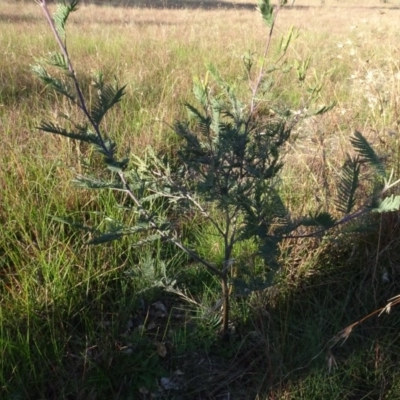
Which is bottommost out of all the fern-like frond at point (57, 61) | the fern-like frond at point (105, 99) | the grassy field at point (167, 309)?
the grassy field at point (167, 309)

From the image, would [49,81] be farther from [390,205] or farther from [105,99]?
[390,205]

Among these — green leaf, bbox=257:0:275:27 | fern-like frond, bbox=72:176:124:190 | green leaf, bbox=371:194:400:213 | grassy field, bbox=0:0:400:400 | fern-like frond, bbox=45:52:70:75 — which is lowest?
grassy field, bbox=0:0:400:400

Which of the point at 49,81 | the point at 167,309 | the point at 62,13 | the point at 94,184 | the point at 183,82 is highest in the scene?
the point at 62,13

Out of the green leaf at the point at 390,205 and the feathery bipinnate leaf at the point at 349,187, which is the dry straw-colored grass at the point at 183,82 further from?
the green leaf at the point at 390,205

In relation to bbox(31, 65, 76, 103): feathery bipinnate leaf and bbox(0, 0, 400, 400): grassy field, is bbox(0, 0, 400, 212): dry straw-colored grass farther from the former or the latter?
bbox(31, 65, 76, 103): feathery bipinnate leaf

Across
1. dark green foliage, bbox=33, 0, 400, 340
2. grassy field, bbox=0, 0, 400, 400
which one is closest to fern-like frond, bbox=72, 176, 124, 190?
dark green foliage, bbox=33, 0, 400, 340

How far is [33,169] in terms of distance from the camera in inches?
82.0

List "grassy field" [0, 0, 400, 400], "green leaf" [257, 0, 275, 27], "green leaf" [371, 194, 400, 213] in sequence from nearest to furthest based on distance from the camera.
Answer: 1. "green leaf" [371, 194, 400, 213]
2. "green leaf" [257, 0, 275, 27]
3. "grassy field" [0, 0, 400, 400]

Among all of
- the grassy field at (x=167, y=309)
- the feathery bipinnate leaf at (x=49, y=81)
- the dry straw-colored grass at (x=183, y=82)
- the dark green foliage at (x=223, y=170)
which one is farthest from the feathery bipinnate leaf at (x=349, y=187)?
the feathery bipinnate leaf at (x=49, y=81)

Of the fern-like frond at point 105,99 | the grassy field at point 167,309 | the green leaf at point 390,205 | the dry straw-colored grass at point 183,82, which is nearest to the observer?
the green leaf at point 390,205

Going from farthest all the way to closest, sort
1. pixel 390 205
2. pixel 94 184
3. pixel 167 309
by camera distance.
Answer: pixel 167 309 < pixel 94 184 < pixel 390 205

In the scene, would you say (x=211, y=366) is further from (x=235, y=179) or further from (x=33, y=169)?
(x=33, y=169)

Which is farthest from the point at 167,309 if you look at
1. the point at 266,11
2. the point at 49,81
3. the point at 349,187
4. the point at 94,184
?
the point at 266,11

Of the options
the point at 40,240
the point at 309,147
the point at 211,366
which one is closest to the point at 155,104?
the point at 309,147
